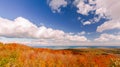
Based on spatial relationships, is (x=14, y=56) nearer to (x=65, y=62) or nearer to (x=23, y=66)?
(x=23, y=66)

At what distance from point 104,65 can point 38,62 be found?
321 inches

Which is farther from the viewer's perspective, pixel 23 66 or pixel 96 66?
pixel 96 66

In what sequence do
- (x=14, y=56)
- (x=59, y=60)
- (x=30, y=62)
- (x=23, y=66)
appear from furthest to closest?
(x=59, y=60) < (x=30, y=62) < (x=23, y=66) < (x=14, y=56)

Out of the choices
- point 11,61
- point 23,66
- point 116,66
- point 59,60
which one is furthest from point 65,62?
point 11,61

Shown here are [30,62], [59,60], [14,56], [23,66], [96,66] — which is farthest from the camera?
[59,60]

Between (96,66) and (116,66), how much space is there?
535 centimetres

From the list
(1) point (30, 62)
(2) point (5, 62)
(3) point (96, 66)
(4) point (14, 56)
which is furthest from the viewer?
(3) point (96, 66)

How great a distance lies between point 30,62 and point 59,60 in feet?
14.7

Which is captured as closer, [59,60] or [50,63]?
[50,63]

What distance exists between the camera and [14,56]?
51.1 feet

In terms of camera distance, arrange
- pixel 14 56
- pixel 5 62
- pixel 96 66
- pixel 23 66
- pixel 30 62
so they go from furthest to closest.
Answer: pixel 96 66
pixel 30 62
pixel 23 66
pixel 14 56
pixel 5 62

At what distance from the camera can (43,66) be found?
63.5 ft

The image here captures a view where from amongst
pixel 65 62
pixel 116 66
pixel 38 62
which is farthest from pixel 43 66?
pixel 116 66

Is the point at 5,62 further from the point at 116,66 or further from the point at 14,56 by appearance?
the point at 116,66
